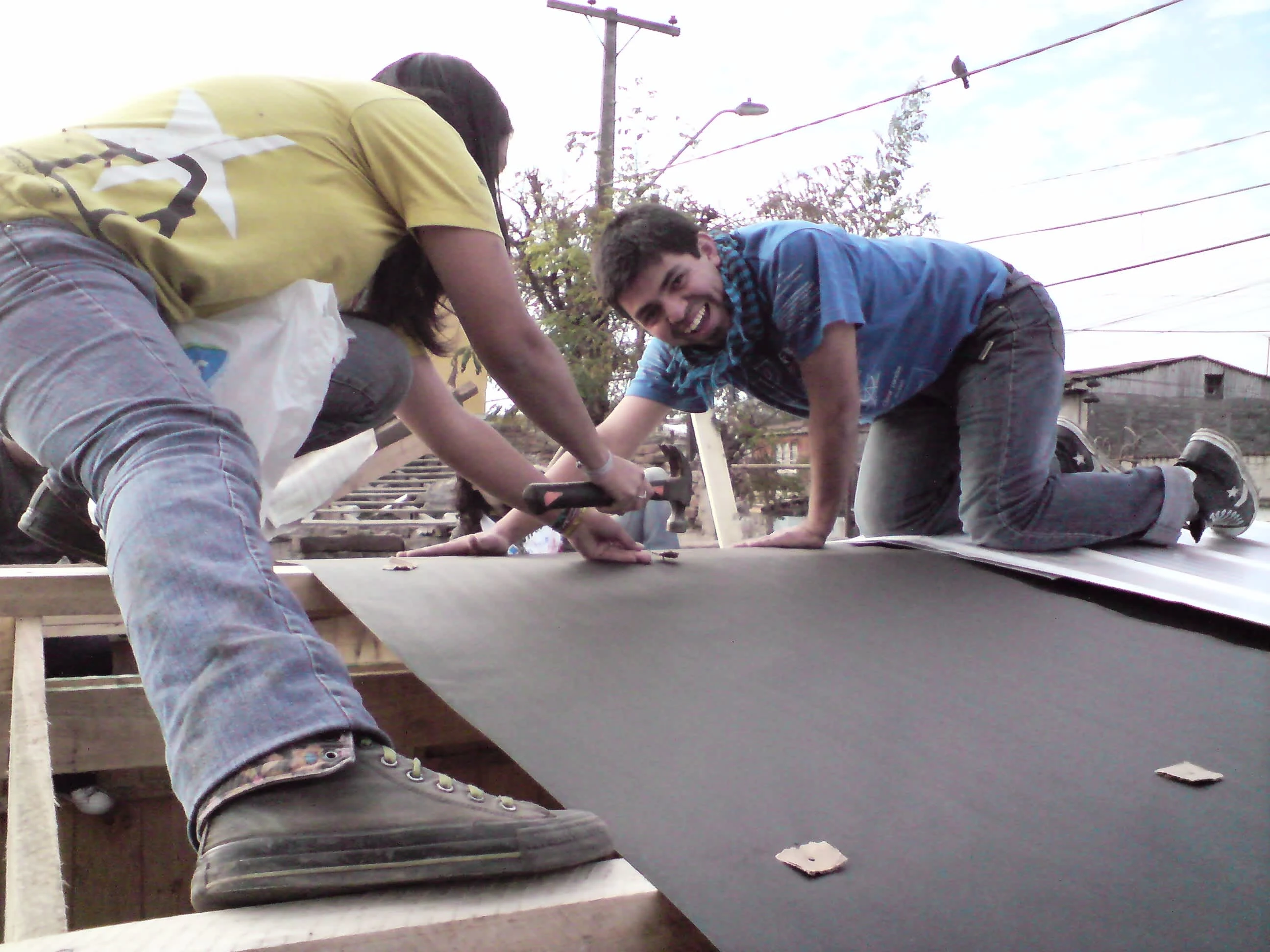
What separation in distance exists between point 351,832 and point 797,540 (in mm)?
1794

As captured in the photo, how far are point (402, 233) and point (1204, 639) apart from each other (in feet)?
4.99

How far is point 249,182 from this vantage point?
115 cm

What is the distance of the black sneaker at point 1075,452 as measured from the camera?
282cm

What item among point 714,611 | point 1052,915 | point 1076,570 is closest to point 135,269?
point 714,611

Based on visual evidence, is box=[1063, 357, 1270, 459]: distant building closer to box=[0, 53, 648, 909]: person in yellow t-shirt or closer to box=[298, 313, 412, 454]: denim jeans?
box=[298, 313, 412, 454]: denim jeans

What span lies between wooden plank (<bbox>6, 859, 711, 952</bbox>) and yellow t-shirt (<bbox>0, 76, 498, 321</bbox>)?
784mm

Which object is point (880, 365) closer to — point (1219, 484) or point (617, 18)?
point (1219, 484)

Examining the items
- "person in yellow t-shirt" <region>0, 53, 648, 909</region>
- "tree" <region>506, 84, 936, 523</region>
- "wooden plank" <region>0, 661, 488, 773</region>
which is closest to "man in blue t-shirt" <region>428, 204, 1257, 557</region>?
"person in yellow t-shirt" <region>0, 53, 648, 909</region>

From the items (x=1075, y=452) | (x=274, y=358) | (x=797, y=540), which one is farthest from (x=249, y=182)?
(x=1075, y=452)

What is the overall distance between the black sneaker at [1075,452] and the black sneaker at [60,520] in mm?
2582

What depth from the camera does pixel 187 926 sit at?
0.59 meters

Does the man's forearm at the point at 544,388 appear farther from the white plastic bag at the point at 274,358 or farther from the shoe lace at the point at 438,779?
the shoe lace at the point at 438,779

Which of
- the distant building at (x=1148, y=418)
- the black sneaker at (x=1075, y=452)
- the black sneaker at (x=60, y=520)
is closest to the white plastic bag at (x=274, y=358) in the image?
the black sneaker at (x=60, y=520)

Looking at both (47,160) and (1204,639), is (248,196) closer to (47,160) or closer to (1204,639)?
(47,160)
